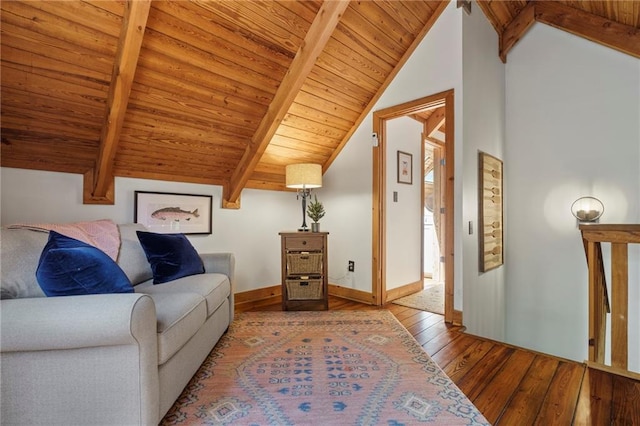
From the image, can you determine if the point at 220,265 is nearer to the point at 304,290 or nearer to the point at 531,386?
the point at 304,290

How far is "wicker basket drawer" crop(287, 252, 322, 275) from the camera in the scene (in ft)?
9.84

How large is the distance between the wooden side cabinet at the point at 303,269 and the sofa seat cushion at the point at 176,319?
1259 millimetres

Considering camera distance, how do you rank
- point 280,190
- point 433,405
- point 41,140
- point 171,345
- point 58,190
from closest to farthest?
point 171,345, point 433,405, point 41,140, point 58,190, point 280,190

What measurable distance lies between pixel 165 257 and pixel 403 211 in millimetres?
2715

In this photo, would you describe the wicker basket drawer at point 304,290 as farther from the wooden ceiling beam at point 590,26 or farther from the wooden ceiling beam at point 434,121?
the wooden ceiling beam at point 590,26

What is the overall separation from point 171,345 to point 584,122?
4.26m

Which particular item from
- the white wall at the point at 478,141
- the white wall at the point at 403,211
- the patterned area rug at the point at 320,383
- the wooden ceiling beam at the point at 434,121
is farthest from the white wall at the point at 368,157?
the wooden ceiling beam at the point at 434,121

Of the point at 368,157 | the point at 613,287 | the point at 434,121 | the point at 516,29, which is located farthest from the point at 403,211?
the point at 516,29

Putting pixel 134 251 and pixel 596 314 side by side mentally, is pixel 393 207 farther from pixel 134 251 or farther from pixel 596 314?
pixel 134 251

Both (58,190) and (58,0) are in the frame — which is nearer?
(58,0)

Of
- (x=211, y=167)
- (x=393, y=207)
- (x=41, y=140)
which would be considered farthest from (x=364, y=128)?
(x=41, y=140)

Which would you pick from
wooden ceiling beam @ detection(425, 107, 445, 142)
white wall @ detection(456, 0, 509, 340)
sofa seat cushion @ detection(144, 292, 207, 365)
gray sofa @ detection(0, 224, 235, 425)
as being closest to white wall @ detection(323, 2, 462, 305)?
white wall @ detection(456, 0, 509, 340)

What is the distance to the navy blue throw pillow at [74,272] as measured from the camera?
133 cm

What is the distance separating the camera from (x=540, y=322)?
3473 millimetres
